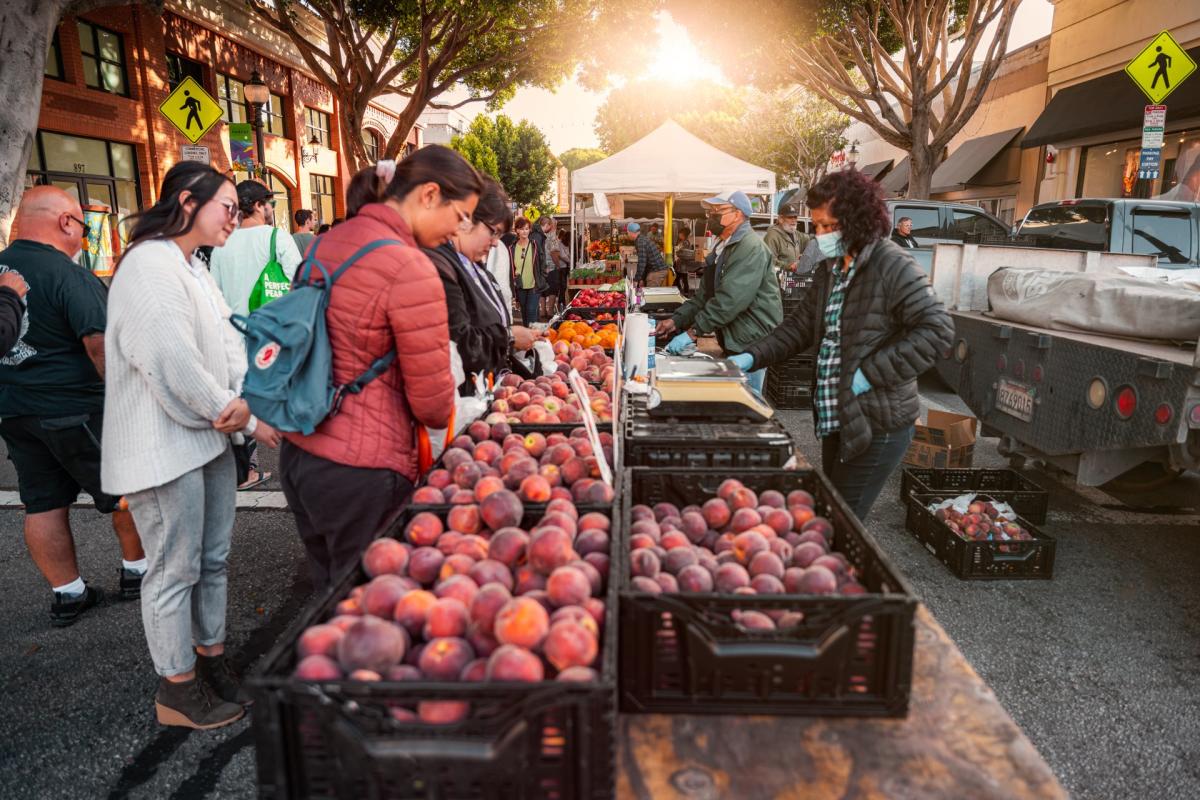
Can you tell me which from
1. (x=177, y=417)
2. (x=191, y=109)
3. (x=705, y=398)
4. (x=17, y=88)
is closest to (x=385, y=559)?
(x=177, y=417)

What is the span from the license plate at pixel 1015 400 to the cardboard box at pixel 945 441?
2.65 ft

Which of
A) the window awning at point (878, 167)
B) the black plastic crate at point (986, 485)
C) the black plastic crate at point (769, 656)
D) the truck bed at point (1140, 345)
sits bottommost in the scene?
the black plastic crate at point (986, 485)

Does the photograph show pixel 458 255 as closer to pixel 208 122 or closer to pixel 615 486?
pixel 615 486

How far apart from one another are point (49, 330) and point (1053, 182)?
78.4 ft

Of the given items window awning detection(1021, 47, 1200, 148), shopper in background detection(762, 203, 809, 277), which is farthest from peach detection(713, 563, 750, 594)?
window awning detection(1021, 47, 1200, 148)

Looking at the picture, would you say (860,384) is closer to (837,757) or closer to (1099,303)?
(1099,303)

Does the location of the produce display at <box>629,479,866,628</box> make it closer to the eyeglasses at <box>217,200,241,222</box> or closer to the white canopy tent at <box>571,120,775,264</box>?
the eyeglasses at <box>217,200,241,222</box>

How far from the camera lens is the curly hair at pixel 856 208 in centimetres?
353

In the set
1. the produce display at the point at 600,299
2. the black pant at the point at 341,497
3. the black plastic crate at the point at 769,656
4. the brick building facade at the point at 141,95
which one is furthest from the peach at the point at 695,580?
the brick building facade at the point at 141,95

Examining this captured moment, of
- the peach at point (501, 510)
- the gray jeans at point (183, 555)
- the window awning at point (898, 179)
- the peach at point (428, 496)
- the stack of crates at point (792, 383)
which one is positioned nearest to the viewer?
the peach at point (501, 510)

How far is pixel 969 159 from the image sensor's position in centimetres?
2505

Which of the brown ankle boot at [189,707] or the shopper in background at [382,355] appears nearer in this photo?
the shopper in background at [382,355]

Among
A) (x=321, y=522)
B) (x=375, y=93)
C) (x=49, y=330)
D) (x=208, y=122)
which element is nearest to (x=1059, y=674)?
(x=321, y=522)

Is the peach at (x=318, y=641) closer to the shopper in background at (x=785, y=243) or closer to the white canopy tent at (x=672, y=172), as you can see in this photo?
the shopper in background at (x=785, y=243)
